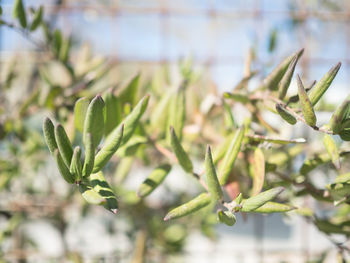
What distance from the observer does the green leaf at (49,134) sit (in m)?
0.23

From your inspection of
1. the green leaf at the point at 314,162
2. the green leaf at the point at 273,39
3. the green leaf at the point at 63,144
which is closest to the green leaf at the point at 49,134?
the green leaf at the point at 63,144

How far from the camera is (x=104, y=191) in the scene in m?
0.24

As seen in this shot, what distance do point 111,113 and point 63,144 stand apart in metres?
0.12

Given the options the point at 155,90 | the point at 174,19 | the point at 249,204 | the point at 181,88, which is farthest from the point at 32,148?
the point at 174,19

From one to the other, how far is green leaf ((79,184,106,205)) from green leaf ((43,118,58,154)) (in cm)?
3

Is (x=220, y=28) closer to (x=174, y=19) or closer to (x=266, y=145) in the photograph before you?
(x=174, y=19)

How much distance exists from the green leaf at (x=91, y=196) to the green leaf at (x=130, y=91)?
17cm

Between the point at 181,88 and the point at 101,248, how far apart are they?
103 centimetres

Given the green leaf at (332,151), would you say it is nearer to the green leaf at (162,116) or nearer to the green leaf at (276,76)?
the green leaf at (276,76)

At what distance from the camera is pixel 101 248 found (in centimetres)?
126

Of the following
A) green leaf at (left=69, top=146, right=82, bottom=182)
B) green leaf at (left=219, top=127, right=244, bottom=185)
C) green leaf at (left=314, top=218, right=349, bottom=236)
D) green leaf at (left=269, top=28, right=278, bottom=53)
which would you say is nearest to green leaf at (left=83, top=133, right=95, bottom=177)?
green leaf at (left=69, top=146, right=82, bottom=182)

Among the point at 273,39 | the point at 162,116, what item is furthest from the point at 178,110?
the point at 273,39

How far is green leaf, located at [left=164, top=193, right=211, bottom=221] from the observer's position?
0.80 feet

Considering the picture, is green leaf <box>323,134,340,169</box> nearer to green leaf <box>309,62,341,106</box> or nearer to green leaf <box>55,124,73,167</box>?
green leaf <box>309,62,341,106</box>
